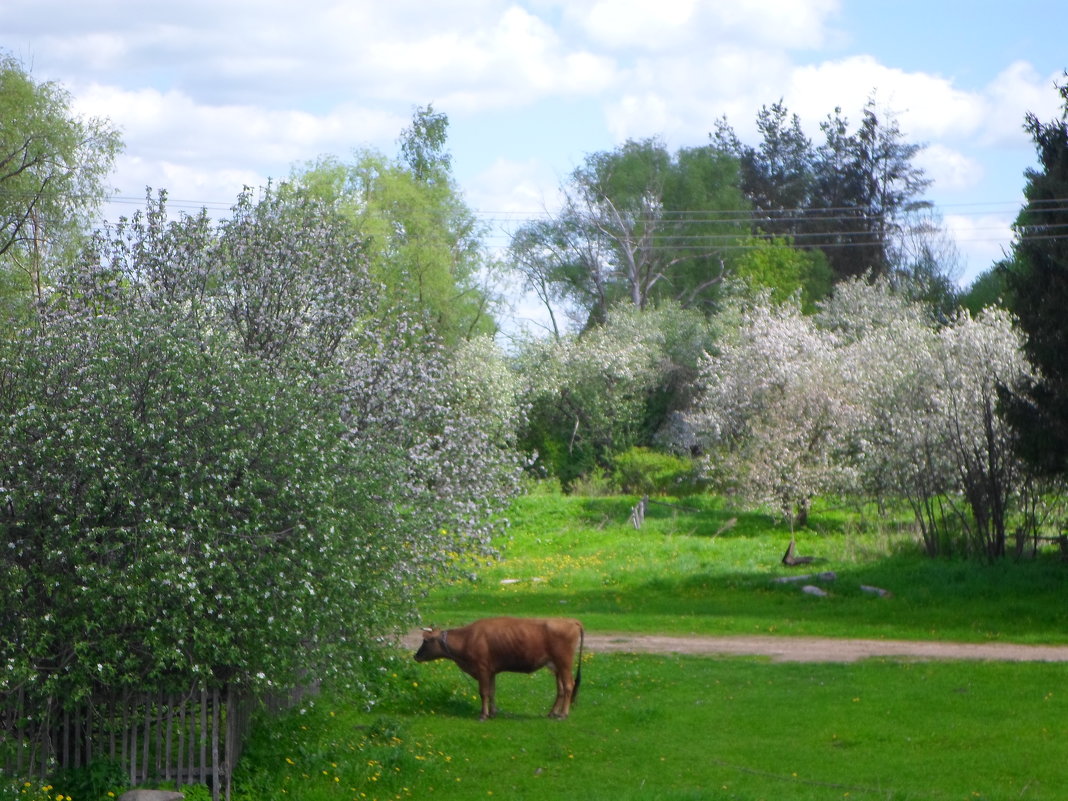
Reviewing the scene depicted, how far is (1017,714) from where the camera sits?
53.9 feet

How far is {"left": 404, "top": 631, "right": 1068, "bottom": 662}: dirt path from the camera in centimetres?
2158

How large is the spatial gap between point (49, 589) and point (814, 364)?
116ft

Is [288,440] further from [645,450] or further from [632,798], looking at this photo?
[645,450]

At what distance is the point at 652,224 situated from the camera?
242 feet

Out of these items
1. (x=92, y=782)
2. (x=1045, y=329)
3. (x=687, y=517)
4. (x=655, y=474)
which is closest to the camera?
(x=92, y=782)

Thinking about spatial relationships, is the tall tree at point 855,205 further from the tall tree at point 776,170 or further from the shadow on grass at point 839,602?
the shadow on grass at point 839,602

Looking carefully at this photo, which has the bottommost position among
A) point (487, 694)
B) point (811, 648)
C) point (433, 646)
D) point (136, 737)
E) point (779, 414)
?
point (811, 648)

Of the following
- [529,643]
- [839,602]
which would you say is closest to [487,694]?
[529,643]

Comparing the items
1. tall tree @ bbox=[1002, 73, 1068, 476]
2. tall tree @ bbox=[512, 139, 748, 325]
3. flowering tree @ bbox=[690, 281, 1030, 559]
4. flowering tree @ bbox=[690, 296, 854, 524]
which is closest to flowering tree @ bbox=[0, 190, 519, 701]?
tall tree @ bbox=[1002, 73, 1068, 476]

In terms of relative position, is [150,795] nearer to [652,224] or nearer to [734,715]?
[734,715]

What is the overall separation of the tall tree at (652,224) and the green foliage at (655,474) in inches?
820

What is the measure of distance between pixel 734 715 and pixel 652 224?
58876 mm

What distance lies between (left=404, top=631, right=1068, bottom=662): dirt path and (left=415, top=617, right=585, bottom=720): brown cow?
5.43 m

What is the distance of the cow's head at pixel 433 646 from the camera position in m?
17.5
